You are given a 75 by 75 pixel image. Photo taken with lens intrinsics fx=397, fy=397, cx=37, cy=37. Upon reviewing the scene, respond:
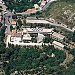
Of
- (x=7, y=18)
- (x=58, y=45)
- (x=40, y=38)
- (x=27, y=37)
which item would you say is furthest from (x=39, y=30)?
(x=7, y=18)

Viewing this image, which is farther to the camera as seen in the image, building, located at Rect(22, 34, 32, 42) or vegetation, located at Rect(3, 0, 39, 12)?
vegetation, located at Rect(3, 0, 39, 12)

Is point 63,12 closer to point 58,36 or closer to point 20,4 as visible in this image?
point 58,36

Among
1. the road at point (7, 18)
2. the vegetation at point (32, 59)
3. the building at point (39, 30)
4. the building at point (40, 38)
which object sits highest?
the road at point (7, 18)

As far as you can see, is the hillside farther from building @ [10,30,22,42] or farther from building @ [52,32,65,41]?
building @ [10,30,22,42]

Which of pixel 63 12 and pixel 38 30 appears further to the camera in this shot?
pixel 63 12

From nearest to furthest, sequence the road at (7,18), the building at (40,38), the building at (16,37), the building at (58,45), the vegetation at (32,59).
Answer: the vegetation at (32,59)
the building at (58,45)
the building at (40,38)
the building at (16,37)
the road at (7,18)

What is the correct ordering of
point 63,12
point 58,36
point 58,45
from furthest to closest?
point 63,12, point 58,36, point 58,45

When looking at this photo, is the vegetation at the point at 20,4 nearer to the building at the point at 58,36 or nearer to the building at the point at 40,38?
the building at the point at 40,38

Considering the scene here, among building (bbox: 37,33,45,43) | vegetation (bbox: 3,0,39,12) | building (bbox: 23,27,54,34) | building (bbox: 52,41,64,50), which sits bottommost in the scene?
building (bbox: 52,41,64,50)

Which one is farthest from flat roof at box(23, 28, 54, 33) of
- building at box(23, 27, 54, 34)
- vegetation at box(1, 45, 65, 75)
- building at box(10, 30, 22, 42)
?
vegetation at box(1, 45, 65, 75)

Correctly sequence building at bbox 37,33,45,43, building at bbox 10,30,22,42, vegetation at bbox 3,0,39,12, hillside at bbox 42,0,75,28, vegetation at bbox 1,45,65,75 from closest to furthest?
1. vegetation at bbox 1,45,65,75
2. building at bbox 37,33,45,43
3. building at bbox 10,30,22,42
4. hillside at bbox 42,0,75,28
5. vegetation at bbox 3,0,39,12

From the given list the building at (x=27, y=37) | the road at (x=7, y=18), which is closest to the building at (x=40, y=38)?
the building at (x=27, y=37)

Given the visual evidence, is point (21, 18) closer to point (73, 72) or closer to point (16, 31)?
point (16, 31)
